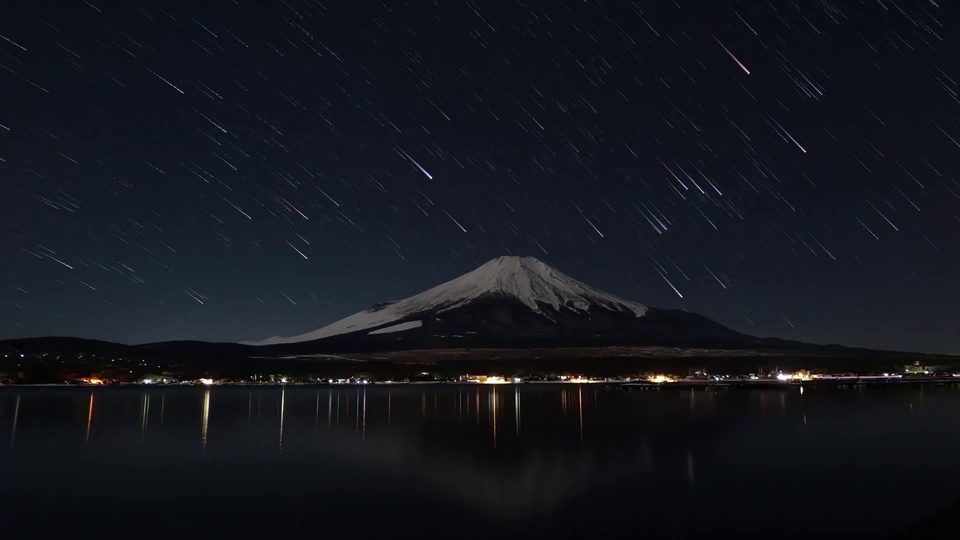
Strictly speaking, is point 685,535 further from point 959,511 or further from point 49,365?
point 49,365

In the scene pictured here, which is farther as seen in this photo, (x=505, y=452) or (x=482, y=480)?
(x=505, y=452)

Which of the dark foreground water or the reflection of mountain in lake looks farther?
the reflection of mountain in lake

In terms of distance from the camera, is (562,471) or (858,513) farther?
(562,471)

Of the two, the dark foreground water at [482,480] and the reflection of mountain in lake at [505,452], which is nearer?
the dark foreground water at [482,480]

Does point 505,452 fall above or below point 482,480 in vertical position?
above

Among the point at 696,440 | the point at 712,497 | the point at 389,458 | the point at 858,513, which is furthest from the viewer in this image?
the point at 696,440

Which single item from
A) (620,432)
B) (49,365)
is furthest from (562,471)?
(49,365)

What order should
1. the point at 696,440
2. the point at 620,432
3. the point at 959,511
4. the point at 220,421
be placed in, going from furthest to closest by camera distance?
the point at 220,421 < the point at 620,432 < the point at 696,440 < the point at 959,511
